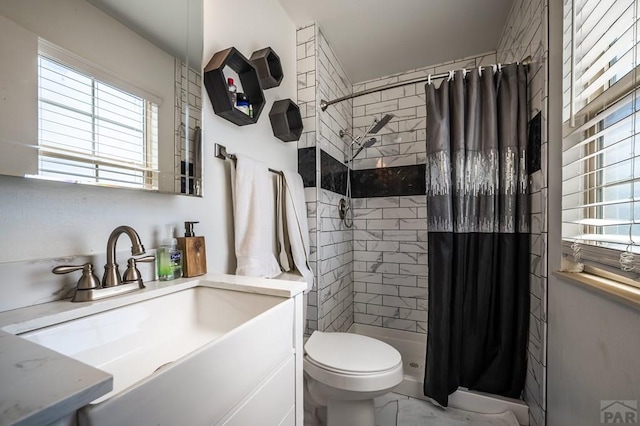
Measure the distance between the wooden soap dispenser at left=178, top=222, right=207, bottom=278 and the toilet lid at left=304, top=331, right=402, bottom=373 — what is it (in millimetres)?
727

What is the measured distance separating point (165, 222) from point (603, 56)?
1.69 metres

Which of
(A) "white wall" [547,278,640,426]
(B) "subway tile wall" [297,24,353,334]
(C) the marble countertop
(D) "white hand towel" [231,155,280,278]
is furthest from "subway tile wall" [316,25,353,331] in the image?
(C) the marble countertop

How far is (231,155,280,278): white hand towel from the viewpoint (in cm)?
118

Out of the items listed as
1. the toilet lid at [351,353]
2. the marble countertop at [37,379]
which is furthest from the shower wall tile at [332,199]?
the marble countertop at [37,379]

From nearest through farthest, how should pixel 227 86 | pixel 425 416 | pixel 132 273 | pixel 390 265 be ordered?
pixel 132 273 → pixel 227 86 → pixel 425 416 → pixel 390 265

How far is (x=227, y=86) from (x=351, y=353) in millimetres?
1394

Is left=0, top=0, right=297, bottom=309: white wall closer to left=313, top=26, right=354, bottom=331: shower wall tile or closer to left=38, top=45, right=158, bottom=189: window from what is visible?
left=38, top=45, right=158, bottom=189: window

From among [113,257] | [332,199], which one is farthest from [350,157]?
[113,257]

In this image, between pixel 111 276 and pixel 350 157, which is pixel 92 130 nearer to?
pixel 111 276

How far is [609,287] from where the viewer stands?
800 millimetres

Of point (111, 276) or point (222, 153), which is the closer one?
point (111, 276)

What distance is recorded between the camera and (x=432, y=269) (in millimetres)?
1538

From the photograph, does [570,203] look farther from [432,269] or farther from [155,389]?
[155,389]

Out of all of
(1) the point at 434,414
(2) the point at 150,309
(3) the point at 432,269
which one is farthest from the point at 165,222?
(1) the point at 434,414
